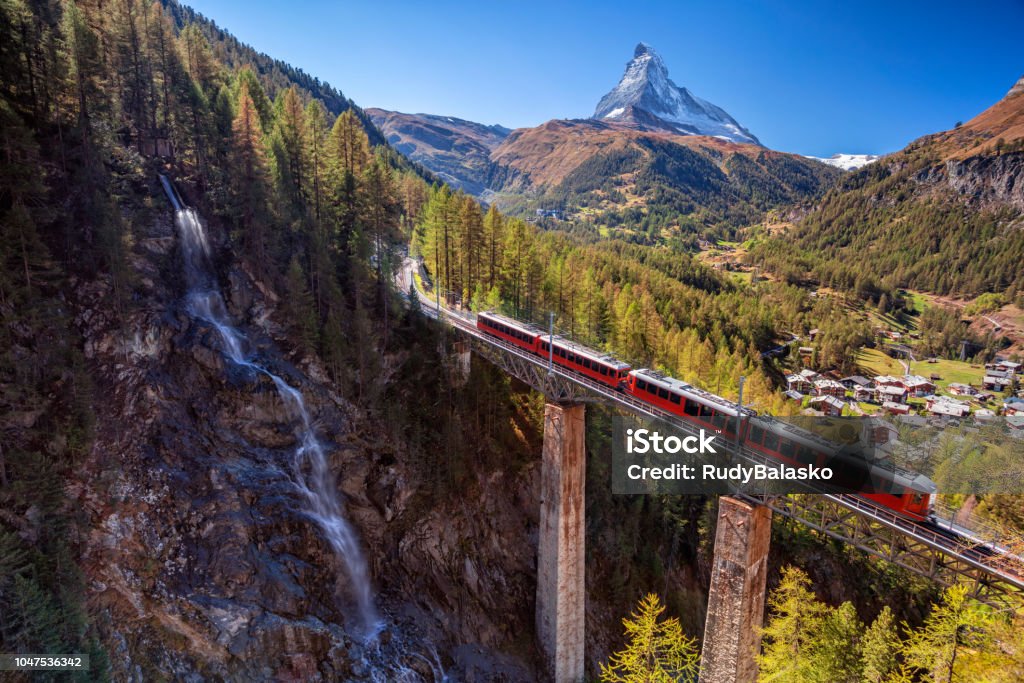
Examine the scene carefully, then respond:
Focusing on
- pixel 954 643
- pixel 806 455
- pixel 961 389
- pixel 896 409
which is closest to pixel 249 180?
pixel 806 455

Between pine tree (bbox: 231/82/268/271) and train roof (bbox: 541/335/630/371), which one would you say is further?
pine tree (bbox: 231/82/268/271)

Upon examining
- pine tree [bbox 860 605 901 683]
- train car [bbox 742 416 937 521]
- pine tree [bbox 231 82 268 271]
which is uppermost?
pine tree [bbox 231 82 268 271]

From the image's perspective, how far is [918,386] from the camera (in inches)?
3324

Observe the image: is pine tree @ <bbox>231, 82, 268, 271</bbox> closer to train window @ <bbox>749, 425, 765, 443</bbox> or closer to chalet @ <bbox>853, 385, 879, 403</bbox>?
train window @ <bbox>749, 425, 765, 443</bbox>

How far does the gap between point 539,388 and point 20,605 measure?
25.1 meters

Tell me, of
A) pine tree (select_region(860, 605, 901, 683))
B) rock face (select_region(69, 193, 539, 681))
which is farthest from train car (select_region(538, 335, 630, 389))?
pine tree (select_region(860, 605, 901, 683))

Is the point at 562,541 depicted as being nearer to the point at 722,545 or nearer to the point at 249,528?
the point at 722,545

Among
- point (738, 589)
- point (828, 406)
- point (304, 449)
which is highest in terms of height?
point (304, 449)

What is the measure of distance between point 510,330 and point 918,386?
88173mm

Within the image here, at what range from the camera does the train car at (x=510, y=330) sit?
35.0 m

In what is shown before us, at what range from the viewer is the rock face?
65.3ft

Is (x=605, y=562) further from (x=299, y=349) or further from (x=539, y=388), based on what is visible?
(x=299, y=349)

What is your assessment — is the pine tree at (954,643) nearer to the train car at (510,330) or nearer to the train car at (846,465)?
the train car at (846,465)

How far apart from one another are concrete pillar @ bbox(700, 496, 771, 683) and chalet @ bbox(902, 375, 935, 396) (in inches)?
3172
